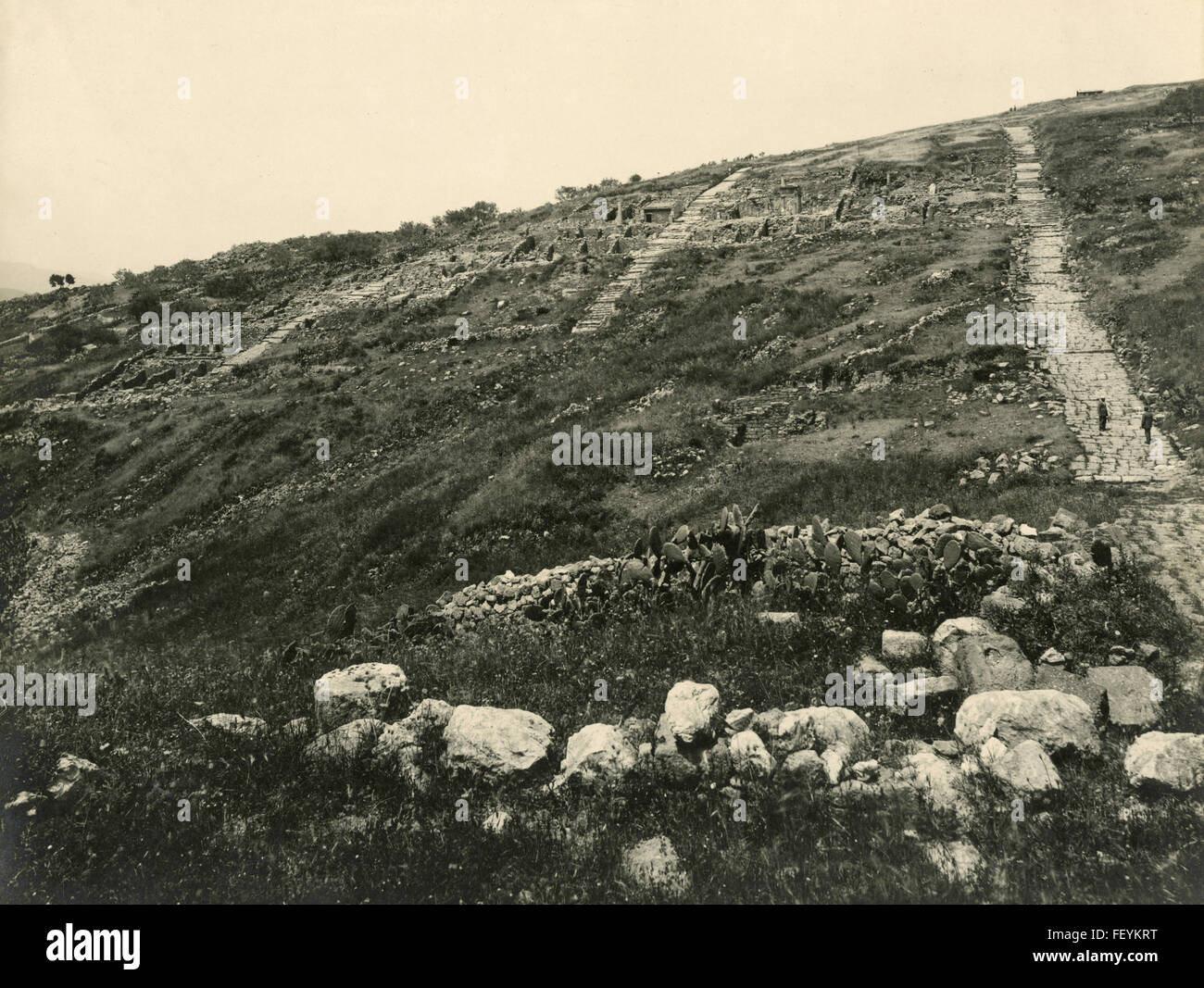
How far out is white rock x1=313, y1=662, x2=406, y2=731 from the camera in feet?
23.0

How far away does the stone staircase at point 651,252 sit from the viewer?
2942 cm

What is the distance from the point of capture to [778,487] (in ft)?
47.3

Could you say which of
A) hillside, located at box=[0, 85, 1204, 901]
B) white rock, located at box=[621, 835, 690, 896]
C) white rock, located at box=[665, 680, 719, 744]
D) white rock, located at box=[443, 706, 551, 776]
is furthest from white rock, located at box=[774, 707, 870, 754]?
white rock, located at box=[443, 706, 551, 776]

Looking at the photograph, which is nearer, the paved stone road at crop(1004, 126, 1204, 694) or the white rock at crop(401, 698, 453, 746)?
the white rock at crop(401, 698, 453, 746)

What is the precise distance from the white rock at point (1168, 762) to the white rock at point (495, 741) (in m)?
4.69

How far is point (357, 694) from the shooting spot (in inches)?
283

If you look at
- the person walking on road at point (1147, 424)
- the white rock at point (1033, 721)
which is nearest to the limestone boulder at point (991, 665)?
the white rock at point (1033, 721)

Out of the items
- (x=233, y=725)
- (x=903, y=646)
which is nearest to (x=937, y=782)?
(x=903, y=646)

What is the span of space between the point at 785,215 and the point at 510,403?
22339 millimetres

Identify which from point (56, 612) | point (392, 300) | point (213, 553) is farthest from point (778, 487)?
point (392, 300)

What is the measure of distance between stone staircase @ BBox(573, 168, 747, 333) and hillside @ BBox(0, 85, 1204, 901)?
38cm

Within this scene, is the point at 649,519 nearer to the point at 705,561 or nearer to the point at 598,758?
the point at 705,561

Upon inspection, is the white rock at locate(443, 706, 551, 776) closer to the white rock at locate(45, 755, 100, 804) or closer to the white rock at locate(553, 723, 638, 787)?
the white rock at locate(553, 723, 638, 787)

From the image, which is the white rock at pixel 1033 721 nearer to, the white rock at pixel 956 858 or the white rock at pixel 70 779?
the white rock at pixel 956 858
